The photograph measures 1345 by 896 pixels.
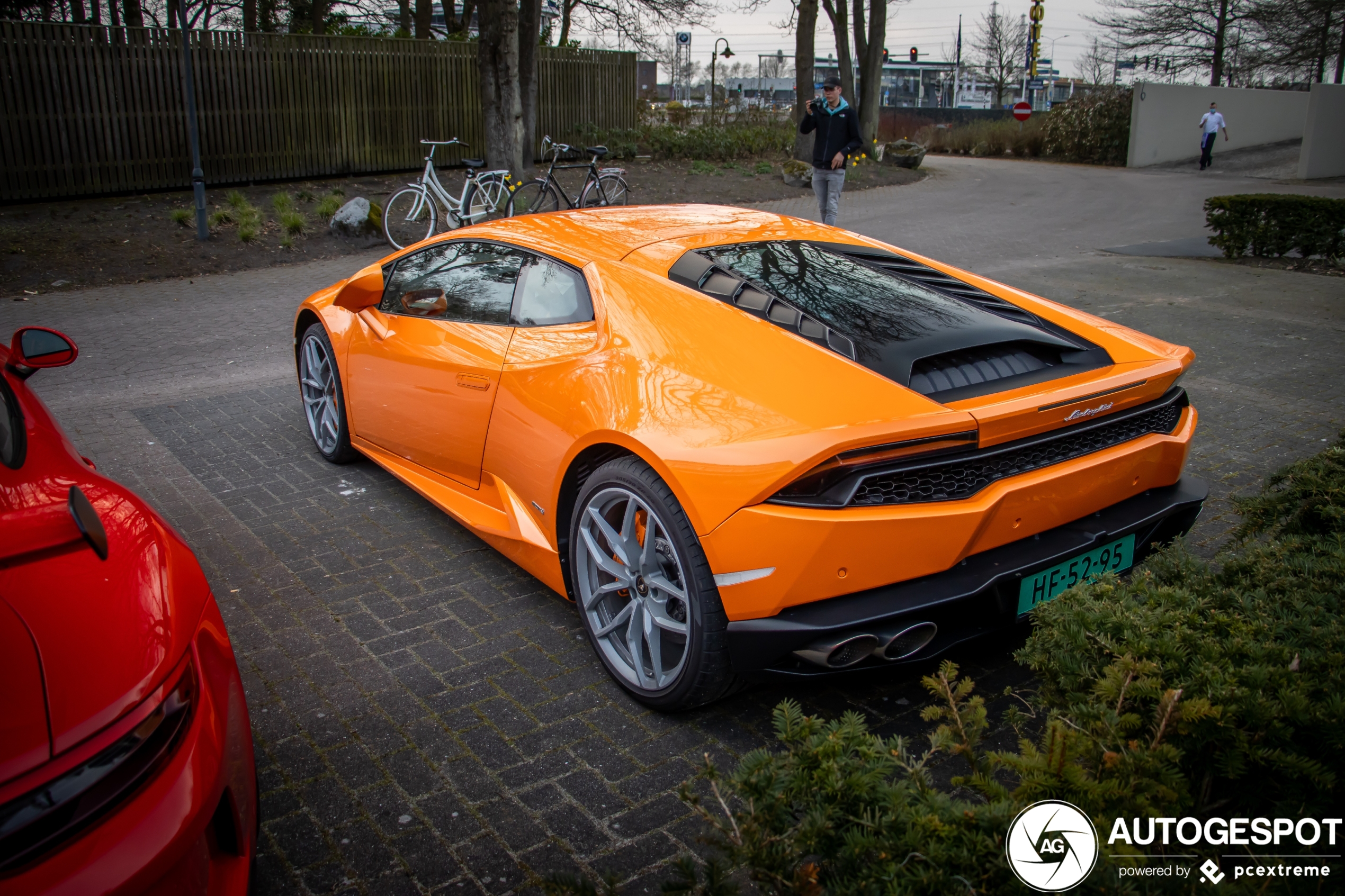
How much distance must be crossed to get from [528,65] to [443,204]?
21.9 ft

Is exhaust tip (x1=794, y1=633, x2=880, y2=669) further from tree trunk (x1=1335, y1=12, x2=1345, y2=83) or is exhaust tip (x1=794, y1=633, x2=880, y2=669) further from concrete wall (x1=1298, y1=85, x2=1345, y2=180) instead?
tree trunk (x1=1335, y1=12, x2=1345, y2=83)

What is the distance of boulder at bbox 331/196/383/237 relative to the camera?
13.7 m

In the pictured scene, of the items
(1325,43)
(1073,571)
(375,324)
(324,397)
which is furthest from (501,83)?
(1325,43)

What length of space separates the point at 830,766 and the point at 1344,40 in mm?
44967

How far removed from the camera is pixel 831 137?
12258 millimetres

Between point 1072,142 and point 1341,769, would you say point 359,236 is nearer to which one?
point 1341,769

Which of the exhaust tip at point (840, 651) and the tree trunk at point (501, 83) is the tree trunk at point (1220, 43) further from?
the exhaust tip at point (840, 651)

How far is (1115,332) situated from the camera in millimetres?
3439

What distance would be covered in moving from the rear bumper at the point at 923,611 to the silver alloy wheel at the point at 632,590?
28 cm

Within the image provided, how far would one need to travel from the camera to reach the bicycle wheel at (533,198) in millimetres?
14023

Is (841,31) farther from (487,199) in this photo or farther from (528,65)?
(487,199)

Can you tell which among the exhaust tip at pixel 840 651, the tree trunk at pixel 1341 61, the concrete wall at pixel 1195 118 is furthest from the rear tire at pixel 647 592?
the tree trunk at pixel 1341 61

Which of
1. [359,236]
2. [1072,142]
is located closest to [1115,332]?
[359,236]

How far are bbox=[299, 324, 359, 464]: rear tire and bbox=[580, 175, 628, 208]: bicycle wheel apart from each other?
29.2ft
